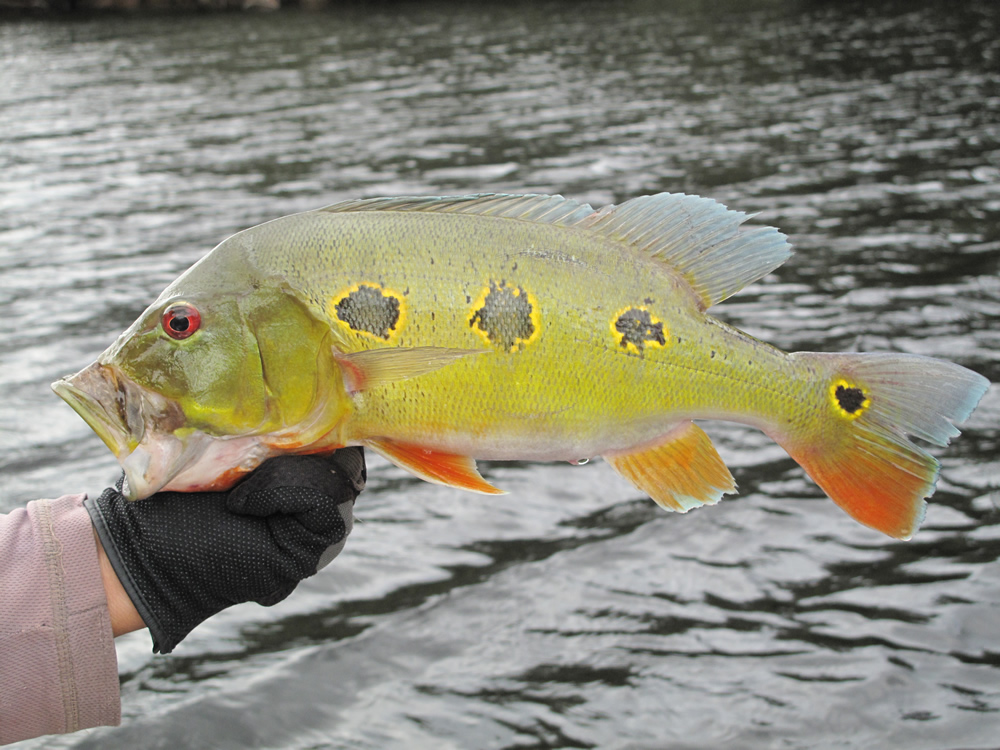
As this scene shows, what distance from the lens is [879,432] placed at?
3396mm

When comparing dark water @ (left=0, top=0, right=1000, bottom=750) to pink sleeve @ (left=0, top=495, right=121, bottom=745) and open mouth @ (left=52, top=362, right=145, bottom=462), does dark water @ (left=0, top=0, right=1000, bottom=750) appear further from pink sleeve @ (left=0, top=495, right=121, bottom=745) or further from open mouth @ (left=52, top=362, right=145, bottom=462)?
open mouth @ (left=52, top=362, right=145, bottom=462)

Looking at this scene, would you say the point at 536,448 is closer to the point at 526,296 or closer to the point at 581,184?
the point at 526,296

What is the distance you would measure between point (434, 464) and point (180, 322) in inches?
34.2

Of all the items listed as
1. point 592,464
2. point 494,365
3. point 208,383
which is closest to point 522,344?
point 494,365

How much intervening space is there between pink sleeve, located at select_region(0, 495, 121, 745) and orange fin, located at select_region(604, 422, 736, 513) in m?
1.69

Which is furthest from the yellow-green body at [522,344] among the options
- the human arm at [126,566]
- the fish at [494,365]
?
the human arm at [126,566]

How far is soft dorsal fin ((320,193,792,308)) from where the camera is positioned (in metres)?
3.30

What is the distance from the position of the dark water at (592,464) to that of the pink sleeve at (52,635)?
212cm

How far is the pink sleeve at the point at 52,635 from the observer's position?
122 inches

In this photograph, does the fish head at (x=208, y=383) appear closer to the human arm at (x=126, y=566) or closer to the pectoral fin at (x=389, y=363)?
the pectoral fin at (x=389, y=363)

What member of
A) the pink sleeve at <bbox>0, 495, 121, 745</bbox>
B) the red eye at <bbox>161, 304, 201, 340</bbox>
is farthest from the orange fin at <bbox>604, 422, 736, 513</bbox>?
the pink sleeve at <bbox>0, 495, 121, 745</bbox>

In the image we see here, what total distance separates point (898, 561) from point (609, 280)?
3.91m

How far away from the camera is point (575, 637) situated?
5.74 m

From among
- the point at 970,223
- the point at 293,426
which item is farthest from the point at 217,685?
the point at 970,223
